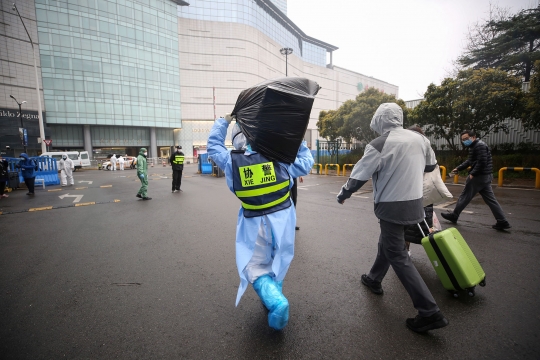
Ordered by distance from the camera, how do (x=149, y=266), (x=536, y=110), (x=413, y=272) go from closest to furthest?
(x=413, y=272) < (x=149, y=266) < (x=536, y=110)

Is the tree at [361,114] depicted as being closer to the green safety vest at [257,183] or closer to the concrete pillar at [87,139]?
the green safety vest at [257,183]

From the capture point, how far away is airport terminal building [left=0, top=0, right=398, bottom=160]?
3628cm

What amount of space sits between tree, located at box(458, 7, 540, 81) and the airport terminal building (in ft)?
101

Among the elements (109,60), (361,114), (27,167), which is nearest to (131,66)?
(109,60)

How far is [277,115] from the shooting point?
209 centimetres

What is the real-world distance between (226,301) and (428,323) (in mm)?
1802

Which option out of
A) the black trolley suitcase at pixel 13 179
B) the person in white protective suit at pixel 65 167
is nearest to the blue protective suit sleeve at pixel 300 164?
the person in white protective suit at pixel 65 167

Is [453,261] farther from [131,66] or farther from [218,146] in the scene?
[131,66]

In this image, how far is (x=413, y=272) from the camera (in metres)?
2.22

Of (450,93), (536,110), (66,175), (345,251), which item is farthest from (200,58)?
(345,251)

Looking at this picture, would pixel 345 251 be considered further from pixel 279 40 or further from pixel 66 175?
pixel 279 40

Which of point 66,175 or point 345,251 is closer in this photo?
point 345,251

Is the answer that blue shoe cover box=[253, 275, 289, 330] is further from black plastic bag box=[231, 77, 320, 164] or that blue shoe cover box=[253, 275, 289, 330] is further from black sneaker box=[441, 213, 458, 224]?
black sneaker box=[441, 213, 458, 224]

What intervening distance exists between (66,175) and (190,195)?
26.9 ft
